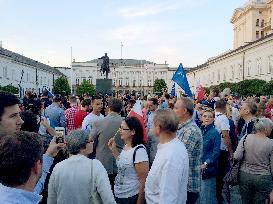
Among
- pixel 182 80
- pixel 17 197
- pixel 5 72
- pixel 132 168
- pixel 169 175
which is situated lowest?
pixel 132 168

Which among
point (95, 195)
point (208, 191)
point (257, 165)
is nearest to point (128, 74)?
point (208, 191)

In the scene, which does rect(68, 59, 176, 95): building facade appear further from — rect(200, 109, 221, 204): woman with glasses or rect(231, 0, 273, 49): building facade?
rect(200, 109, 221, 204): woman with glasses

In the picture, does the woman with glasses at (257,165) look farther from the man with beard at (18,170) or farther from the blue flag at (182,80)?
the blue flag at (182,80)

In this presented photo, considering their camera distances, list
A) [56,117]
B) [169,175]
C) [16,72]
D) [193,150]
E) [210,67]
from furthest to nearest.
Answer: [210,67] < [16,72] < [56,117] < [193,150] < [169,175]

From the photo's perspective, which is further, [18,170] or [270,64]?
[270,64]

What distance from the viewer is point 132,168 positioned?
523 cm

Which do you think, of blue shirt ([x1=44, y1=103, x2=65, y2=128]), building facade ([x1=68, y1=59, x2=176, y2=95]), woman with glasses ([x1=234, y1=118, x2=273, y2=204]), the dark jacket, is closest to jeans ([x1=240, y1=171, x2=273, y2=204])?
woman with glasses ([x1=234, y1=118, x2=273, y2=204])

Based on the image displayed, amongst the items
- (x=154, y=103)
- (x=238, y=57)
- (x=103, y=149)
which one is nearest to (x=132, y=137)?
(x=103, y=149)

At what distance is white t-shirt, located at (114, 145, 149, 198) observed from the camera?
5227 millimetres

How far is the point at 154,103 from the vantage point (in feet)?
36.6

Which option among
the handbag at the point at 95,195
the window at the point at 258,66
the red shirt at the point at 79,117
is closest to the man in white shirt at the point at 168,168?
the handbag at the point at 95,195

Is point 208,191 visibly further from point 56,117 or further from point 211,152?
point 56,117

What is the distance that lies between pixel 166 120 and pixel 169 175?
63 centimetres

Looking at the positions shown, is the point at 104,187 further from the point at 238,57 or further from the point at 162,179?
the point at 238,57
